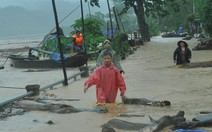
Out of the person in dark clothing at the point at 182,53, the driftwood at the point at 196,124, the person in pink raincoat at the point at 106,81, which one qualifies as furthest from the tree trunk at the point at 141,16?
the driftwood at the point at 196,124

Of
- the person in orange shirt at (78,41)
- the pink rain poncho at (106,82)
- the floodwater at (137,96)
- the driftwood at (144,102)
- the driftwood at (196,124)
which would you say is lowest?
the floodwater at (137,96)

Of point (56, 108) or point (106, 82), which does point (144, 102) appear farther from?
point (56, 108)

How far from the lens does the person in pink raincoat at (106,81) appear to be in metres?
8.84

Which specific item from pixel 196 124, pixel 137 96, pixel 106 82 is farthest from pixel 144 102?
pixel 196 124

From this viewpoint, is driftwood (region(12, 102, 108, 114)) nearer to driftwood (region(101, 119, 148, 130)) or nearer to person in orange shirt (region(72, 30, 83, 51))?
driftwood (region(101, 119, 148, 130))

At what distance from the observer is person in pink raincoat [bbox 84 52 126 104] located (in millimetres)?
8836

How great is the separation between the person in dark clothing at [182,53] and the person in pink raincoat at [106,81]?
672 cm

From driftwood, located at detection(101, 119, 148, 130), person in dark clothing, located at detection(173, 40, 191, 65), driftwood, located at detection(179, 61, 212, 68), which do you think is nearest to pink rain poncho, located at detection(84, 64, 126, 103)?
driftwood, located at detection(101, 119, 148, 130)

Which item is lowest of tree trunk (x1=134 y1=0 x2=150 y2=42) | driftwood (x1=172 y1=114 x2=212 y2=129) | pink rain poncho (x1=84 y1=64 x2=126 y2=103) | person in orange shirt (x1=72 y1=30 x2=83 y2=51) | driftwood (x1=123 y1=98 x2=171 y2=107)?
driftwood (x1=123 y1=98 x2=171 y2=107)

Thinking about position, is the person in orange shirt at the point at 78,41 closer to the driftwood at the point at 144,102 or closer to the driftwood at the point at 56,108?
the driftwood at the point at 56,108

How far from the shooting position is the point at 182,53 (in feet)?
50.5


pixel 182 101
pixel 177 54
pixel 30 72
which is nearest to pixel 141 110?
pixel 182 101

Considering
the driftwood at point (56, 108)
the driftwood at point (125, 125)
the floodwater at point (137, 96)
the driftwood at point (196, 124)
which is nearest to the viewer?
the driftwood at point (196, 124)

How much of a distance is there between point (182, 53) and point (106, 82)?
7063mm
